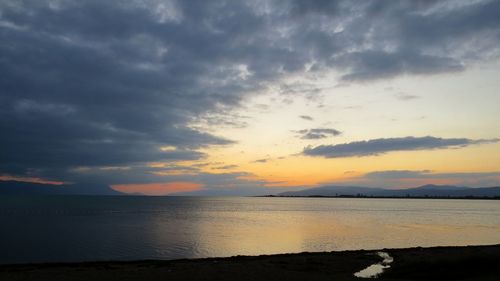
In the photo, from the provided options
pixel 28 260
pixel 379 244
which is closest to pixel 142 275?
pixel 28 260

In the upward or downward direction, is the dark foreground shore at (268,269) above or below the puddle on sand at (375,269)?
above

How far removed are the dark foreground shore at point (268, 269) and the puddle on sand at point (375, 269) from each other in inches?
21.5

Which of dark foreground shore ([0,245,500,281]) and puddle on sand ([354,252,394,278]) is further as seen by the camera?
puddle on sand ([354,252,394,278])

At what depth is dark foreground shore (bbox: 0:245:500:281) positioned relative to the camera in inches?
1012

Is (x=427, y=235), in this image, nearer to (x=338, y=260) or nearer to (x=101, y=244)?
(x=338, y=260)

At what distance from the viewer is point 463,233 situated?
6944 cm

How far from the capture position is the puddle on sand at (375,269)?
95.9ft

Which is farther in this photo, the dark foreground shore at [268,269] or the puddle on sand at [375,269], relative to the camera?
the puddle on sand at [375,269]

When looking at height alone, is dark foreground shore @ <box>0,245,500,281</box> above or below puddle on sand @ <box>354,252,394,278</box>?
above

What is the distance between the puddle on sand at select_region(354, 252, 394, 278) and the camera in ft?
95.9

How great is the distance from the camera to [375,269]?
1257 inches

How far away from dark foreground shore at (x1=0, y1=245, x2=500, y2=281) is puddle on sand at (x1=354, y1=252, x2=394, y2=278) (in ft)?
1.79

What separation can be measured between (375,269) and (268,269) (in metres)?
8.75

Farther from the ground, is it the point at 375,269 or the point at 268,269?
the point at 268,269
